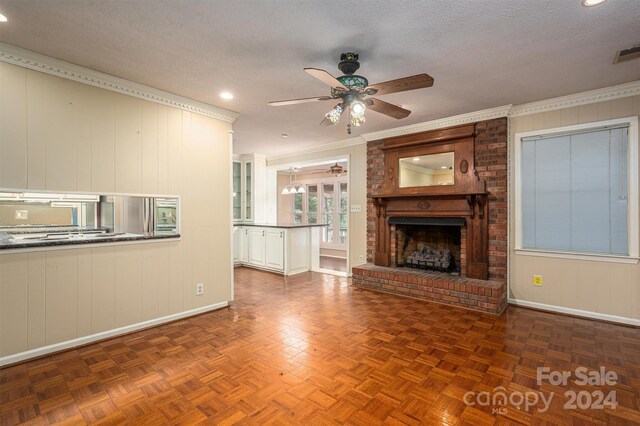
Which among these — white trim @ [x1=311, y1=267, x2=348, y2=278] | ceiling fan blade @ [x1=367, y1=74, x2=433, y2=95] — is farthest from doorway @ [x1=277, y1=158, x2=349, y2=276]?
ceiling fan blade @ [x1=367, y1=74, x2=433, y2=95]

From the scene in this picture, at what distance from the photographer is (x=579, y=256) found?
3484mm

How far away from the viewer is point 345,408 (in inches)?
74.3

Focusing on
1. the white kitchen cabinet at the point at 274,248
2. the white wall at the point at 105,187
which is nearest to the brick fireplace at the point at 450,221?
the white kitchen cabinet at the point at 274,248

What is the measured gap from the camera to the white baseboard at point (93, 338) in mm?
2404

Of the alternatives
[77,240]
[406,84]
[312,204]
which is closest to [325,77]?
[406,84]

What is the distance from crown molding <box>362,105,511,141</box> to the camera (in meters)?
3.87

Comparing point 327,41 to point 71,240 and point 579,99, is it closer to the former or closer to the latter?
point 71,240

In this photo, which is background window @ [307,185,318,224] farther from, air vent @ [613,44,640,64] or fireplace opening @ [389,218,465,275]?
air vent @ [613,44,640,64]

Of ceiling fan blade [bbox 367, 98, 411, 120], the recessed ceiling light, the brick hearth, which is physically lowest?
the brick hearth

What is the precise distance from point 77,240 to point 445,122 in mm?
4486

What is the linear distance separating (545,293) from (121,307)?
472 centimetres

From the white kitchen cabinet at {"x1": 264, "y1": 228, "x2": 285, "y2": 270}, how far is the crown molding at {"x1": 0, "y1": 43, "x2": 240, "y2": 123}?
2561mm

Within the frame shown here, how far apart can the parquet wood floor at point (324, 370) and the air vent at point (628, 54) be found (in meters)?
2.51

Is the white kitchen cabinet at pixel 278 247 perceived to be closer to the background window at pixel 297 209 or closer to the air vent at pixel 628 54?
the background window at pixel 297 209
